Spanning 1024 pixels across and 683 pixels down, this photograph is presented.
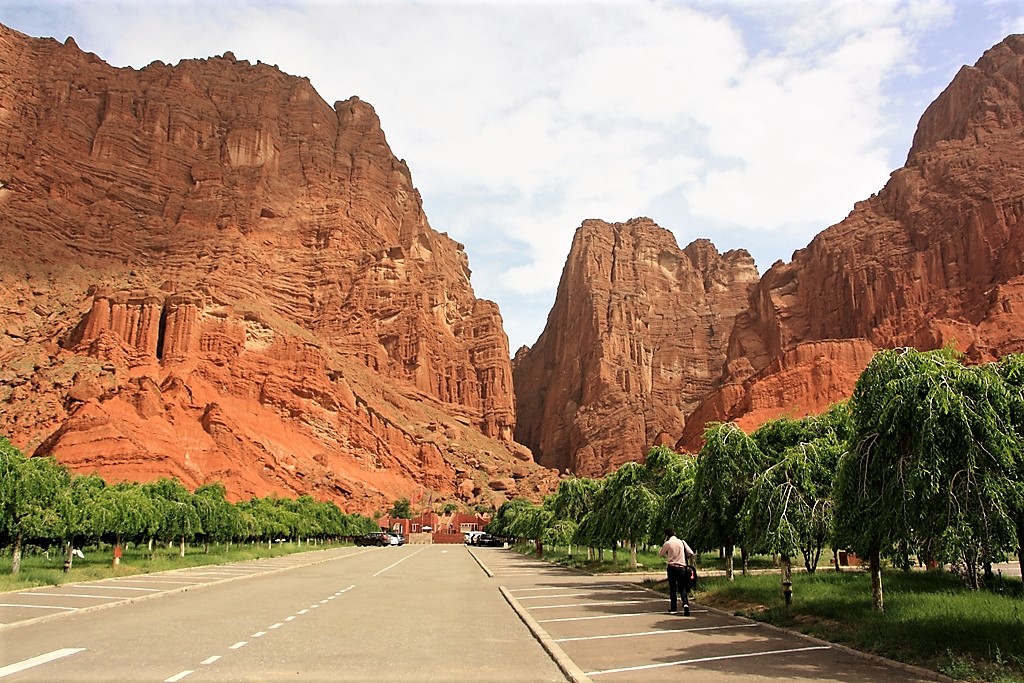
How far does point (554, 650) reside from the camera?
12586mm

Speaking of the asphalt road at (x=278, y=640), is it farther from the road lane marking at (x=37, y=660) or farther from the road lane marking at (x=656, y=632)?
the road lane marking at (x=656, y=632)

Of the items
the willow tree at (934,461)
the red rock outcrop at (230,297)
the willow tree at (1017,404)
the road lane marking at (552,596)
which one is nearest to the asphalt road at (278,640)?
the road lane marking at (552,596)

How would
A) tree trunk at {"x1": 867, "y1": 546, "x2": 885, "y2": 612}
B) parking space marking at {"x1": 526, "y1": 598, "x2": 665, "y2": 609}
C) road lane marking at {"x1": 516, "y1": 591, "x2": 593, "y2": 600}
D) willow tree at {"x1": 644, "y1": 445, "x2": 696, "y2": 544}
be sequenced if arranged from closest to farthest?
1. tree trunk at {"x1": 867, "y1": 546, "x2": 885, "y2": 612}
2. parking space marking at {"x1": 526, "y1": 598, "x2": 665, "y2": 609}
3. road lane marking at {"x1": 516, "y1": 591, "x2": 593, "y2": 600}
4. willow tree at {"x1": 644, "y1": 445, "x2": 696, "y2": 544}

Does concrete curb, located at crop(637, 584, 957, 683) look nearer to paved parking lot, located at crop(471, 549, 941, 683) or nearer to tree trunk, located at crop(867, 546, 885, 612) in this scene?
paved parking lot, located at crop(471, 549, 941, 683)

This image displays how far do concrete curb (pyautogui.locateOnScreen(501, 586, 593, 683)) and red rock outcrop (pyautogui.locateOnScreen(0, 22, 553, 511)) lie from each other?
7604 centimetres

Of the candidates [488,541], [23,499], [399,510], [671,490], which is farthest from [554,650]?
[399,510]

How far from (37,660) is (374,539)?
88.7m

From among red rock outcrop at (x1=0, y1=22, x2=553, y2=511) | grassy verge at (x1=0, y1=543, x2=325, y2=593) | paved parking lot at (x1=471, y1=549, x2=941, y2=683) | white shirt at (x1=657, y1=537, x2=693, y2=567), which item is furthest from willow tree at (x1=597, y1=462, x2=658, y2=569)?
red rock outcrop at (x1=0, y1=22, x2=553, y2=511)

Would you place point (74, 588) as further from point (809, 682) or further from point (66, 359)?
point (66, 359)

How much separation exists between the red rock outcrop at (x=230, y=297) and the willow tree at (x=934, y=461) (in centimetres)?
8328

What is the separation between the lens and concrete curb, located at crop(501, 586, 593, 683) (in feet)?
34.2

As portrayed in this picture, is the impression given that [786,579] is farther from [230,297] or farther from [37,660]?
[230,297]

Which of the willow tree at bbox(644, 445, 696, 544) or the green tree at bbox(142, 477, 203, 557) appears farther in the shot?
the green tree at bbox(142, 477, 203, 557)

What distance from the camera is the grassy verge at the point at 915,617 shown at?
10602 millimetres
